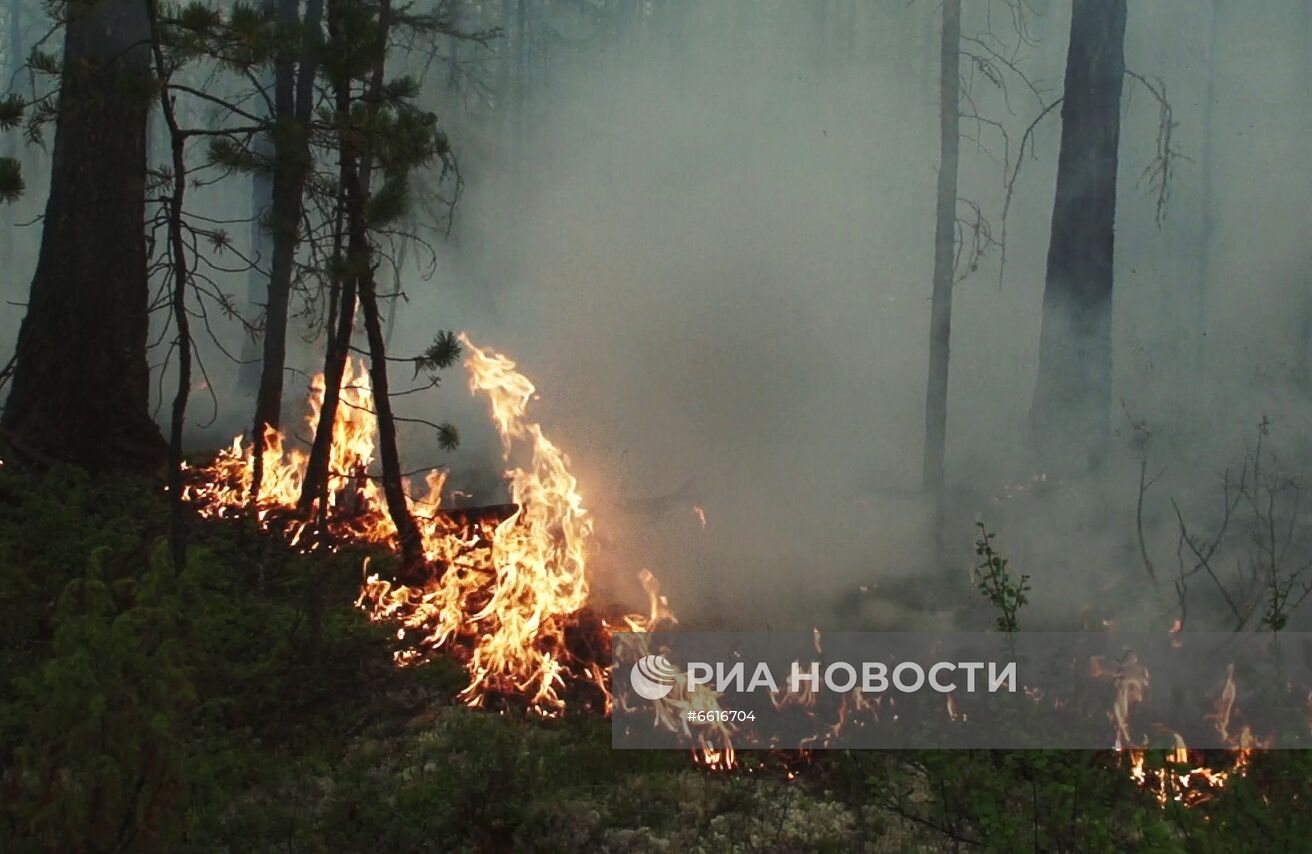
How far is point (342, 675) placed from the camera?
6422 millimetres

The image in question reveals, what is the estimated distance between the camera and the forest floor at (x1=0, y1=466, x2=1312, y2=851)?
3762 millimetres

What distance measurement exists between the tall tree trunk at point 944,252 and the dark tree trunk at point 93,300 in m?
7.88

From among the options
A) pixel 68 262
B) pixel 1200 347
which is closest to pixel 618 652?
pixel 68 262

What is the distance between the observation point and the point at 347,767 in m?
5.47

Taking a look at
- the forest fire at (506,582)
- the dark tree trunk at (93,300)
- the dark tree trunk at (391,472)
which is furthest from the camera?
the dark tree trunk at (93,300)

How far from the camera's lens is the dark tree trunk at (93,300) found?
8914 millimetres

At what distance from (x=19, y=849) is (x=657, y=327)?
13.1 meters

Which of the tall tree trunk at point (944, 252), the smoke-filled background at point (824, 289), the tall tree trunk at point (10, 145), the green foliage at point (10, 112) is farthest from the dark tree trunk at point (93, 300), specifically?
the tall tree trunk at point (10, 145)

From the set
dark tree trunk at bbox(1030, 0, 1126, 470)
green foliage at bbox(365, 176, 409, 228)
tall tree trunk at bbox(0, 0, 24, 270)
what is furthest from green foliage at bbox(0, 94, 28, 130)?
tall tree trunk at bbox(0, 0, 24, 270)

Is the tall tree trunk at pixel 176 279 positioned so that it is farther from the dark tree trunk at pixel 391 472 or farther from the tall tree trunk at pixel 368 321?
the dark tree trunk at pixel 391 472

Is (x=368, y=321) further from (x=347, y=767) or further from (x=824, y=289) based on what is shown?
(x=824, y=289)

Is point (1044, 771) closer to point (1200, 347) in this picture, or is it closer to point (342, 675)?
point (342, 675)

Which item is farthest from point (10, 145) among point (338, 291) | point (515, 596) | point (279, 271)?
point (515, 596)

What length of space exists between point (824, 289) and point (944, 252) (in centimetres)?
549
